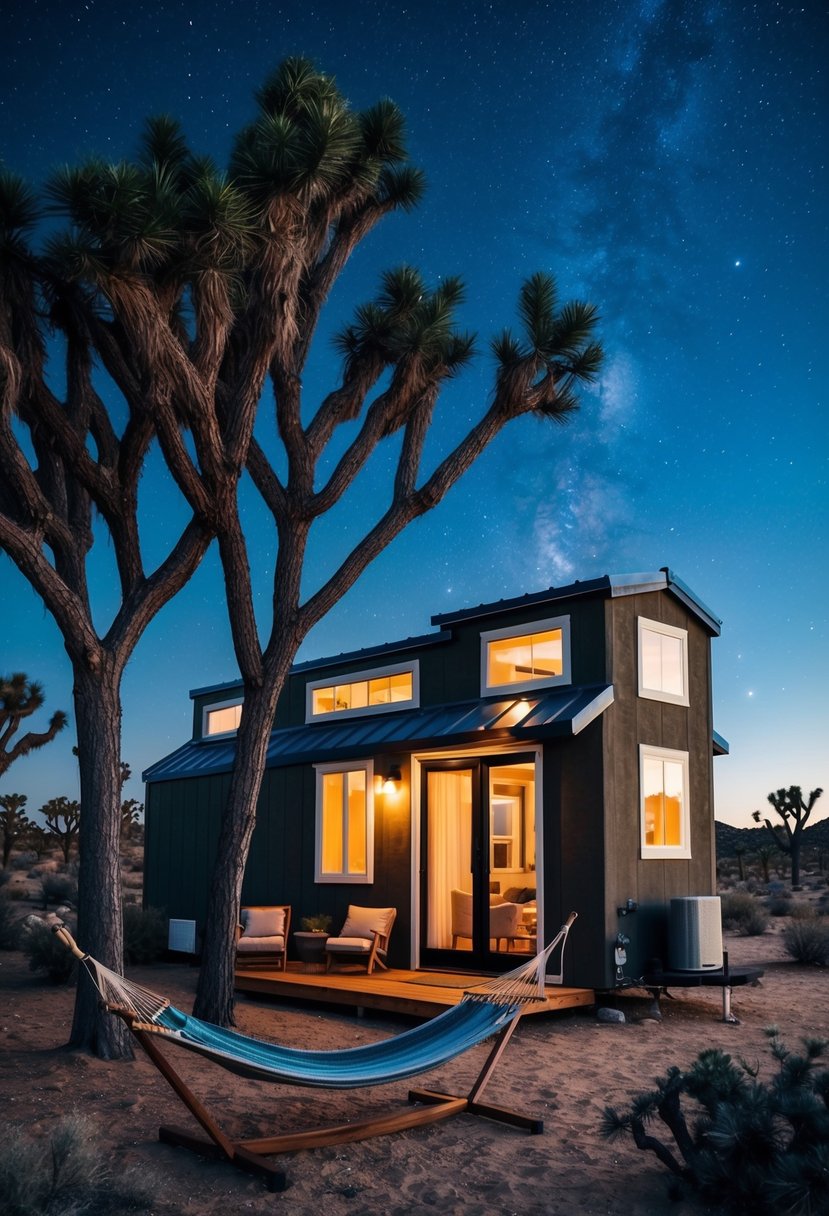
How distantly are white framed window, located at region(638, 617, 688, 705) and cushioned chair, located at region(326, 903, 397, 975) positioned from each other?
3.81m

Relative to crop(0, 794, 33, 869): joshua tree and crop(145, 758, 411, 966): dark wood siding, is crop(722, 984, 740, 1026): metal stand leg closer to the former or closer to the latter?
crop(145, 758, 411, 966): dark wood siding

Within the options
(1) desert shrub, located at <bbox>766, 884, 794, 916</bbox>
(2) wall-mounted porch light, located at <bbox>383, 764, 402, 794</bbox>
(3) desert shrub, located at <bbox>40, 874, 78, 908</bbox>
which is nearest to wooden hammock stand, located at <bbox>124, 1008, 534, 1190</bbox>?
(2) wall-mounted porch light, located at <bbox>383, 764, 402, 794</bbox>

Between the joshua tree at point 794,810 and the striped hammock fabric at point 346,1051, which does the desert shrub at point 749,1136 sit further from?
the joshua tree at point 794,810

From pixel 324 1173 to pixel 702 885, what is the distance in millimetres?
7004

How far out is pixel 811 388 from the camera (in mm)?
15227

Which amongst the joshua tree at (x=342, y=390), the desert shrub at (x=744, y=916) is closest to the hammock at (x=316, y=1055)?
the joshua tree at (x=342, y=390)

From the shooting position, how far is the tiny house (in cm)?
975

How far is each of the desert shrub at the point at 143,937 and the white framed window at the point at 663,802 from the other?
6.78 metres

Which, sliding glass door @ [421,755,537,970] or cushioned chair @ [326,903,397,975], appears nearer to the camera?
sliding glass door @ [421,755,537,970]

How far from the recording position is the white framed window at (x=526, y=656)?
410 inches

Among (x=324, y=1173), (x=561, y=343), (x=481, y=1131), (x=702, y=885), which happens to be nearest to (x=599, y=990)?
(x=702, y=885)

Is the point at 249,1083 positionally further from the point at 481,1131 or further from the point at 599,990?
the point at 599,990

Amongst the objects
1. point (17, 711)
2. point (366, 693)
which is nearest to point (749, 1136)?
point (366, 693)

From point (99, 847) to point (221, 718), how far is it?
855 centimetres
